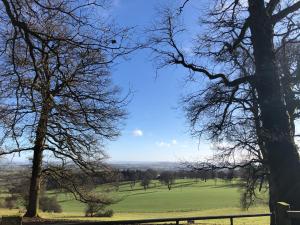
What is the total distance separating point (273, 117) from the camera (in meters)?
11.8

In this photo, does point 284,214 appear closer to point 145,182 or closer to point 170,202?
point 170,202

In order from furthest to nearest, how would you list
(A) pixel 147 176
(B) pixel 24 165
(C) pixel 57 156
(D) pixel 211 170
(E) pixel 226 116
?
(A) pixel 147 176, (B) pixel 24 165, (C) pixel 57 156, (D) pixel 211 170, (E) pixel 226 116

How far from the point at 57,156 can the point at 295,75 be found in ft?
43.4

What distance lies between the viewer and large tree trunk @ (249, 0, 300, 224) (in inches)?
442

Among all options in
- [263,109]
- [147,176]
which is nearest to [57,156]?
[263,109]

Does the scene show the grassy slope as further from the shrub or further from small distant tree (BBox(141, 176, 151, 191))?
the shrub

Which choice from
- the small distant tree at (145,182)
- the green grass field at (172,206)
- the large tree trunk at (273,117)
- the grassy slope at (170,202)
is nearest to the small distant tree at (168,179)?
the green grass field at (172,206)

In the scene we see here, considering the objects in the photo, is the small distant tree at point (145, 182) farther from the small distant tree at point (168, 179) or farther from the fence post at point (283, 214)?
the fence post at point (283, 214)

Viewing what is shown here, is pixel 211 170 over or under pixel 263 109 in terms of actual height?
under

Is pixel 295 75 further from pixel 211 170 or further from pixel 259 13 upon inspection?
pixel 259 13

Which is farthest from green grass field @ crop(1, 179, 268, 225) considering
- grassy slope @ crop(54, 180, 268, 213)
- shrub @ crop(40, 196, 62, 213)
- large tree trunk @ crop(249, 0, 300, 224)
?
large tree trunk @ crop(249, 0, 300, 224)

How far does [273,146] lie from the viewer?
1164cm

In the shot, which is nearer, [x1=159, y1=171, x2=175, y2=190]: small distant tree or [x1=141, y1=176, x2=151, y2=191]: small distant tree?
[x1=159, y1=171, x2=175, y2=190]: small distant tree

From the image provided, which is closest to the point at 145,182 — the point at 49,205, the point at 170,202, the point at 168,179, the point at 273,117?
the point at 168,179
